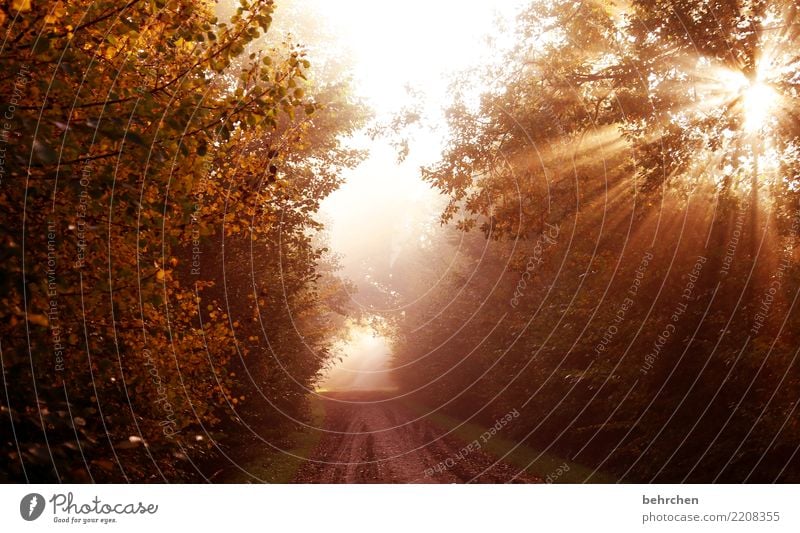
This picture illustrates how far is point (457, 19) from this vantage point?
57.5ft

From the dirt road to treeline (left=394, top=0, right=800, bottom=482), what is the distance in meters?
4.92

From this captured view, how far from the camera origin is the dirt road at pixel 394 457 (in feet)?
59.1

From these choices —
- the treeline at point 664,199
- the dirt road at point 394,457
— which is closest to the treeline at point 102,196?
the treeline at point 664,199

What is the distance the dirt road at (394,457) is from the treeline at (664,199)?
492 cm

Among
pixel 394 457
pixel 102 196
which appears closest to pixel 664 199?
pixel 394 457

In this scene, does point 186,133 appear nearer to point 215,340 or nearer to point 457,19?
point 215,340

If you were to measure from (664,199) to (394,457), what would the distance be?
12922 millimetres

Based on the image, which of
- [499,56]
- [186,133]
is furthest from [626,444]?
[186,133]

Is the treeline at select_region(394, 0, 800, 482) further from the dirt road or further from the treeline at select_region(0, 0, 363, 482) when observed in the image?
the treeline at select_region(0, 0, 363, 482)

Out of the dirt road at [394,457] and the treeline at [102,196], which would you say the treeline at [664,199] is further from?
the treeline at [102,196]

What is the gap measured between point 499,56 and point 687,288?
8.28 meters

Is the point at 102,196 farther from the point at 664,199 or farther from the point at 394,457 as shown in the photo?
the point at 394,457

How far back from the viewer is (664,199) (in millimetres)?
14805
